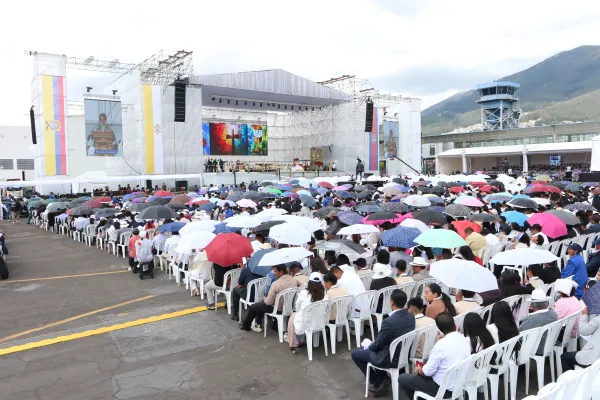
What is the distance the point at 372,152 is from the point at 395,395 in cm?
3682

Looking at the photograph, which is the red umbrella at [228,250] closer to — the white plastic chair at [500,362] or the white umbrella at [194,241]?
the white umbrella at [194,241]

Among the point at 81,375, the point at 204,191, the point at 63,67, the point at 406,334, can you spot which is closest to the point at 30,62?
the point at 63,67

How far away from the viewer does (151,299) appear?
26.2 ft

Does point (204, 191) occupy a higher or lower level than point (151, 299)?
higher

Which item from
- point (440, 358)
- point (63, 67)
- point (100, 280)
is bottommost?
point (100, 280)

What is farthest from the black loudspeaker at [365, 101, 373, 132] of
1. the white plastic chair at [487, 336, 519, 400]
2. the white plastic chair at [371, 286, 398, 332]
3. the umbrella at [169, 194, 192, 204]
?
the white plastic chair at [487, 336, 519, 400]

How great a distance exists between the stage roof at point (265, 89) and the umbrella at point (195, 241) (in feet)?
Result: 80.3

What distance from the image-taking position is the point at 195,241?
299 inches

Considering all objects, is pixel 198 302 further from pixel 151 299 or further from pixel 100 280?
pixel 100 280

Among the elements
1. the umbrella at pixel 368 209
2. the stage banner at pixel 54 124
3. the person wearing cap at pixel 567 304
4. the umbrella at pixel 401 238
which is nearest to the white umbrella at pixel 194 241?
the umbrella at pixel 401 238

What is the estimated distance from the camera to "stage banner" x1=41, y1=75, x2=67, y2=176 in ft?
93.8

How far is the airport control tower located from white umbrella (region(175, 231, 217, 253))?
98.8 metres

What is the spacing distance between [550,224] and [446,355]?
564 cm

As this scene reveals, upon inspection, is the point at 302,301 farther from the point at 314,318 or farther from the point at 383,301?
the point at 383,301
